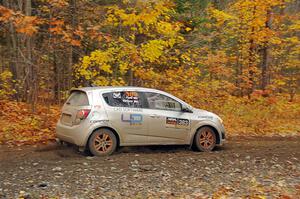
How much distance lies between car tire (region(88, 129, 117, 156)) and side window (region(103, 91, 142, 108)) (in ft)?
2.47

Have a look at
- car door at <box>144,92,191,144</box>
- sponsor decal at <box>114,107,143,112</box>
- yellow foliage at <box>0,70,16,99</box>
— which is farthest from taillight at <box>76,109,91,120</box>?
yellow foliage at <box>0,70,16,99</box>

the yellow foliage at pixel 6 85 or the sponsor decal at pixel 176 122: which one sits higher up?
the yellow foliage at pixel 6 85

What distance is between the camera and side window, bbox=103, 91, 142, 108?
1014 centimetres

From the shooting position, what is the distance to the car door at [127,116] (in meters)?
10.0

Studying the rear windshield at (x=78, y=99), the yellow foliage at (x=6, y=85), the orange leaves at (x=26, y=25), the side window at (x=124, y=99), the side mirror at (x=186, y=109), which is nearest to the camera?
the orange leaves at (x=26, y=25)

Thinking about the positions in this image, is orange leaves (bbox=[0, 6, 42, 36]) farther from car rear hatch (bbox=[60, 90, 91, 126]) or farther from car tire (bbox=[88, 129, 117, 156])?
car tire (bbox=[88, 129, 117, 156])

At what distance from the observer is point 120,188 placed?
7375mm

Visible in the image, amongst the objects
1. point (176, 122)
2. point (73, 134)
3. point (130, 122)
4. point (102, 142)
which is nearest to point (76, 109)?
point (73, 134)

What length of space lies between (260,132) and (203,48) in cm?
488

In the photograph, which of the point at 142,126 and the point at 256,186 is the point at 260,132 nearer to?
the point at 142,126

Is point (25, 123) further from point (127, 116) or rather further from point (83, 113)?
point (127, 116)

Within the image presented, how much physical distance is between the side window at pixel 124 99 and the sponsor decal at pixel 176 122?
2.93 ft

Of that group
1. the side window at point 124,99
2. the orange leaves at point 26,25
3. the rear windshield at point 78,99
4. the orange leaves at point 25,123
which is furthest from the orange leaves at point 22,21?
the orange leaves at point 25,123

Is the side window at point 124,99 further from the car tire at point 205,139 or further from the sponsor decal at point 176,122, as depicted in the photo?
the car tire at point 205,139
